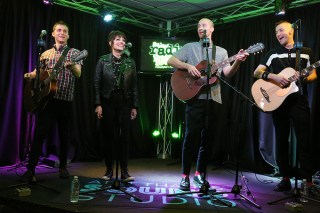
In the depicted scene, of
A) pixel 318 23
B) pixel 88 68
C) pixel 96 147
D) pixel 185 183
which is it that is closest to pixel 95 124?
pixel 96 147

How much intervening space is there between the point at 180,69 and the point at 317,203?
2.25 m

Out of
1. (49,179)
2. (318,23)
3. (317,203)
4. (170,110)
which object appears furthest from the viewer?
(170,110)

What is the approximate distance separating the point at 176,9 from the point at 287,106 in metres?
3.44

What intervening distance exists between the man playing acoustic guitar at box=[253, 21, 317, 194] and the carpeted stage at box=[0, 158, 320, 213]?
48cm

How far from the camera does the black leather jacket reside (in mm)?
4328

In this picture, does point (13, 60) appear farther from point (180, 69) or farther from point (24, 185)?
point (180, 69)

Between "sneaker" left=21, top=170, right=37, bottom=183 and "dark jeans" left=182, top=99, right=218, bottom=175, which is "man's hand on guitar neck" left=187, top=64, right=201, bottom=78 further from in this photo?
"sneaker" left=21, top=170, right=37, bottom=183

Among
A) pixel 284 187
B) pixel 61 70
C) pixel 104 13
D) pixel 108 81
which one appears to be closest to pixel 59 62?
pixel 61 70

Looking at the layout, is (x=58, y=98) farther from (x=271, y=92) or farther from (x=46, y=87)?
(x=271, y=92)

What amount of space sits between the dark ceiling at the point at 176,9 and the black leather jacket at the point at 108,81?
2069mm

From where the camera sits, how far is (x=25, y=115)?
565 cm

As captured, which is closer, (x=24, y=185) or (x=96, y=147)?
(x=24, y=185)

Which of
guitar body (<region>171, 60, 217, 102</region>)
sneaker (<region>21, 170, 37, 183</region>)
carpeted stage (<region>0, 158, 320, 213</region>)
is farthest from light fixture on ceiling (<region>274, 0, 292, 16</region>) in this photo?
sneaker (<region>21, 170, 37, 183</region>)

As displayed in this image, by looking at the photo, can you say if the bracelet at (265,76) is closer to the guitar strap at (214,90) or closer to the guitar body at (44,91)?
the guitar strap at (214,90)
